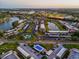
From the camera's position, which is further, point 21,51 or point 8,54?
point 21,51

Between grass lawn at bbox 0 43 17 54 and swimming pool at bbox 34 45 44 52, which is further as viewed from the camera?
grass lawn at bbox 0 43 17 54

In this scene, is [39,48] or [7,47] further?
[7,47]

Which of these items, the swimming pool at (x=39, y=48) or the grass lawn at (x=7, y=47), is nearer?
the swimming pool at (x=39, y=48)

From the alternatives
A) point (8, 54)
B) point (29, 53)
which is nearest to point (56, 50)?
point (29, 53)

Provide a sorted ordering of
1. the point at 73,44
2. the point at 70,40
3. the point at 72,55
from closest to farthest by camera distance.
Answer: the point at 72,55 → the point at 73,44 → the point at 70,40

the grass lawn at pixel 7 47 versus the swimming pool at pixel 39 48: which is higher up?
the swimming pool at pixel 39 48

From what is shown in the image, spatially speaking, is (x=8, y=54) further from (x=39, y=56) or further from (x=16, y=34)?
(x=16, y=34)

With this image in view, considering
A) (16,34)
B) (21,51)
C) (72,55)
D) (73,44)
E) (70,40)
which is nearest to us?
(72,55)

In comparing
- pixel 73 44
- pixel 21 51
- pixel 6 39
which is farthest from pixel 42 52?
pixel 6 39

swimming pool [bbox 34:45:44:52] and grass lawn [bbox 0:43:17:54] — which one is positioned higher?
swimming pool [bbox 34:45:44:52]

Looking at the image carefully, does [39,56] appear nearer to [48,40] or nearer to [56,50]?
[56,50]
